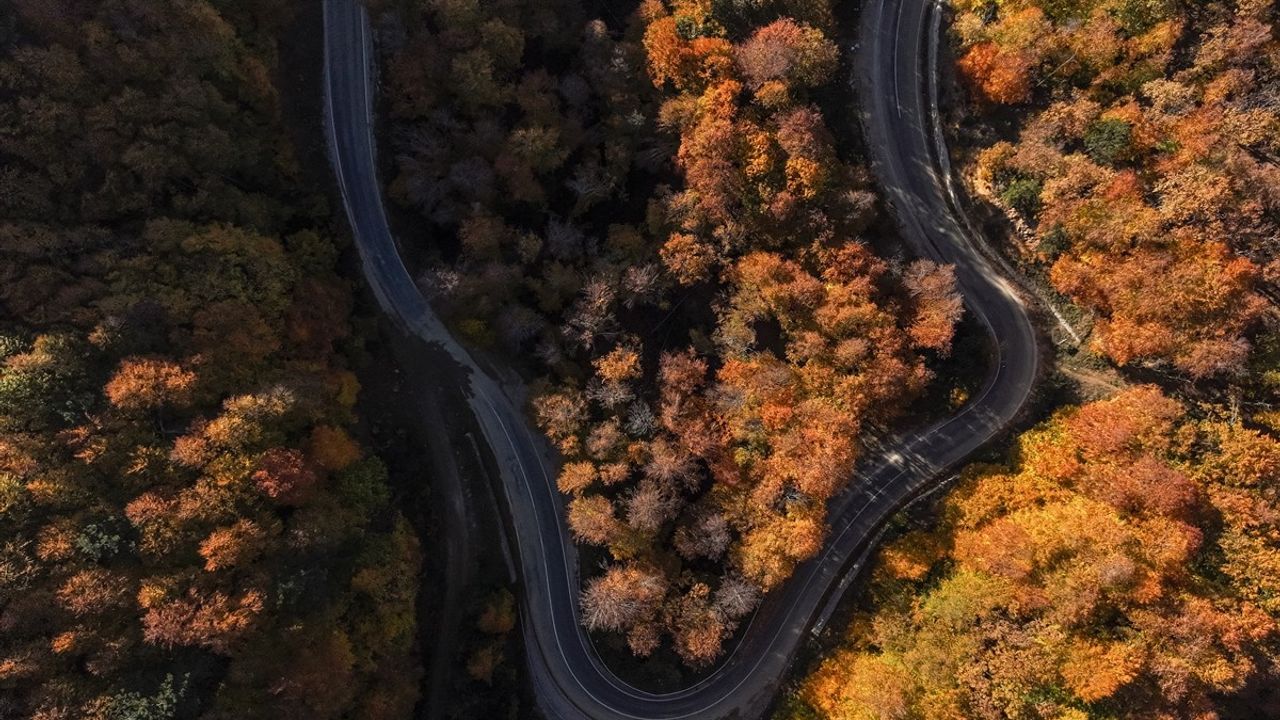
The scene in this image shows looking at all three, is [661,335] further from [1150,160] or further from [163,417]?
[1150,160]

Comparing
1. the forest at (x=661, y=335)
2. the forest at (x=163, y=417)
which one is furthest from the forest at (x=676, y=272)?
the forest at (x=163, y=417)

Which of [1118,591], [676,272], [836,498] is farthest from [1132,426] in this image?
[676,272]

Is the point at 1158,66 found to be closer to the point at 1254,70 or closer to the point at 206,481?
the point at 1254,70

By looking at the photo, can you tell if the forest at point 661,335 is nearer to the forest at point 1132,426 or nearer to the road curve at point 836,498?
the forest at point 1132,426

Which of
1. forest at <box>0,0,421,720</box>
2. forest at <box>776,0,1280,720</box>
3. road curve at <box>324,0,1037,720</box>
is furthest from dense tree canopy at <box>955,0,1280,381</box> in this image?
forest at <box>0,0,421,720</box>

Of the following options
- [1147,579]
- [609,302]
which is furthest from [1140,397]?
[609,302]

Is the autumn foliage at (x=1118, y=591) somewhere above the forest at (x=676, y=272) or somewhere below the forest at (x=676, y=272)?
below
